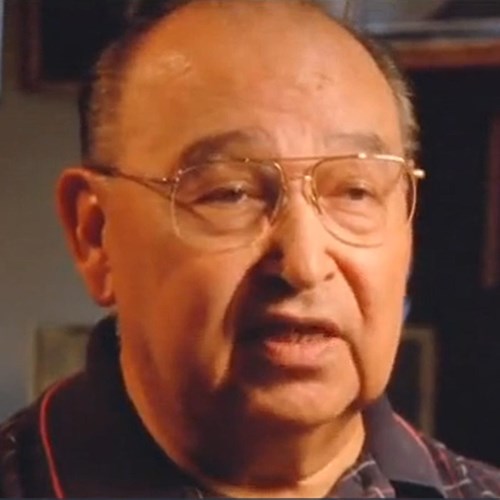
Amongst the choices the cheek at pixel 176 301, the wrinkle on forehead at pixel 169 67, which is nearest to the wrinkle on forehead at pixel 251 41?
the wrinkle on forehead at pixel 169 67

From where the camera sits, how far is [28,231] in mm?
788

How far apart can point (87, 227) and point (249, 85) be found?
151 mm

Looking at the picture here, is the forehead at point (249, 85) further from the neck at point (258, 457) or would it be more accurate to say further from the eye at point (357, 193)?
the neck at point (258, 457)

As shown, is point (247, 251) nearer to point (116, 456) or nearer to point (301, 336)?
point (301, 336)

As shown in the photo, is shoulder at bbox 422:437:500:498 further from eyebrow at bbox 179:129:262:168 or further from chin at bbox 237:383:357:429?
eyebrow at bbox 179:129:262:168

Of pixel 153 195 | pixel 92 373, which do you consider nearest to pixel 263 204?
pixel 153 195

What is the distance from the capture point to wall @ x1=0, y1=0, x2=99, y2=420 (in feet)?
2.56

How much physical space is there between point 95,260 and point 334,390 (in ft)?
0.62

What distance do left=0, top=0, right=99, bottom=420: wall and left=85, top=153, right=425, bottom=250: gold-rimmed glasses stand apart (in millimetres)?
71

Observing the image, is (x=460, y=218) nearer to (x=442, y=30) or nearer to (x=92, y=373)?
(x=442, y=30)

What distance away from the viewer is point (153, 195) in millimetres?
738

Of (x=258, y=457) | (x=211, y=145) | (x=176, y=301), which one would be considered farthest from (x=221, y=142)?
(x=258, y=457)

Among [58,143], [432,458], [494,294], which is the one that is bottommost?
[432,458]

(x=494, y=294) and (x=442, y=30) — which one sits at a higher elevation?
(x=442, y=30)
